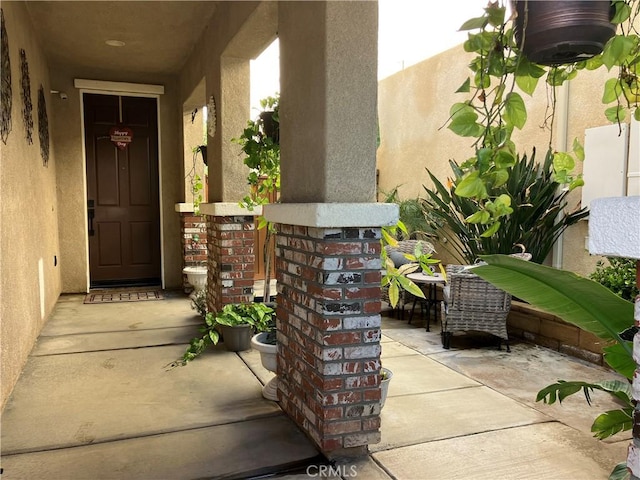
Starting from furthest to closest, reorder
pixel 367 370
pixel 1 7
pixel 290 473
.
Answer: pixel 1 7 < pixel 367 370 < pixel 290 473

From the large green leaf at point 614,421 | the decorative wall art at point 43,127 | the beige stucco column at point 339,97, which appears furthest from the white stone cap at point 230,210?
the large green leaf at point 614,421

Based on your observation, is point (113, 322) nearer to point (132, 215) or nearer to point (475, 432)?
point (132, 215)

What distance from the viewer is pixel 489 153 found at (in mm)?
1006

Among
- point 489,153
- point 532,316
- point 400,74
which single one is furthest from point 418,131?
point 489,153

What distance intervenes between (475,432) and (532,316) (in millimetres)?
2149

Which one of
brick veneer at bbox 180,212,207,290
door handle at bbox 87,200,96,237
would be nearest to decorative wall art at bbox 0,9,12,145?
brick veneer at bbox 180,212,207,290

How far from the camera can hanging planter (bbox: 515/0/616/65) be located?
1.12m

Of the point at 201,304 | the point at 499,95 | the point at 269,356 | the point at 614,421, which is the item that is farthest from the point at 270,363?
the point at 499,95

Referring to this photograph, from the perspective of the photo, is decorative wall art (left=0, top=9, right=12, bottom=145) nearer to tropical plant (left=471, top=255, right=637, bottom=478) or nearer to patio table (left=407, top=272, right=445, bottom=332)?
tropical plant (left=471, top=255, right=637, bottom=478)

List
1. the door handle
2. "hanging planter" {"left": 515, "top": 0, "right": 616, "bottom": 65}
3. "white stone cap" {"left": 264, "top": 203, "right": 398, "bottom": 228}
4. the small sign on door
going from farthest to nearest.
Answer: the door handle → the small sign on door → "white stone cap" {"left": 264, "top": 203, "right": 398, "bottom": 228} → "hanging planter" {"left": 515, "top": 0, "right": 616, "bottom": 65}

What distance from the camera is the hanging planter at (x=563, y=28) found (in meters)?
1.12

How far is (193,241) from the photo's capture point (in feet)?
21.0

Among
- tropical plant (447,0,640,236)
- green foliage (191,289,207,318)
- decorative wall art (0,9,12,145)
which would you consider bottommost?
green foliage (191,289,207,318)

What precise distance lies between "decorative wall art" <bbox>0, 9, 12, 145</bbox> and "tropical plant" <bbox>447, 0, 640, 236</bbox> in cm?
289
